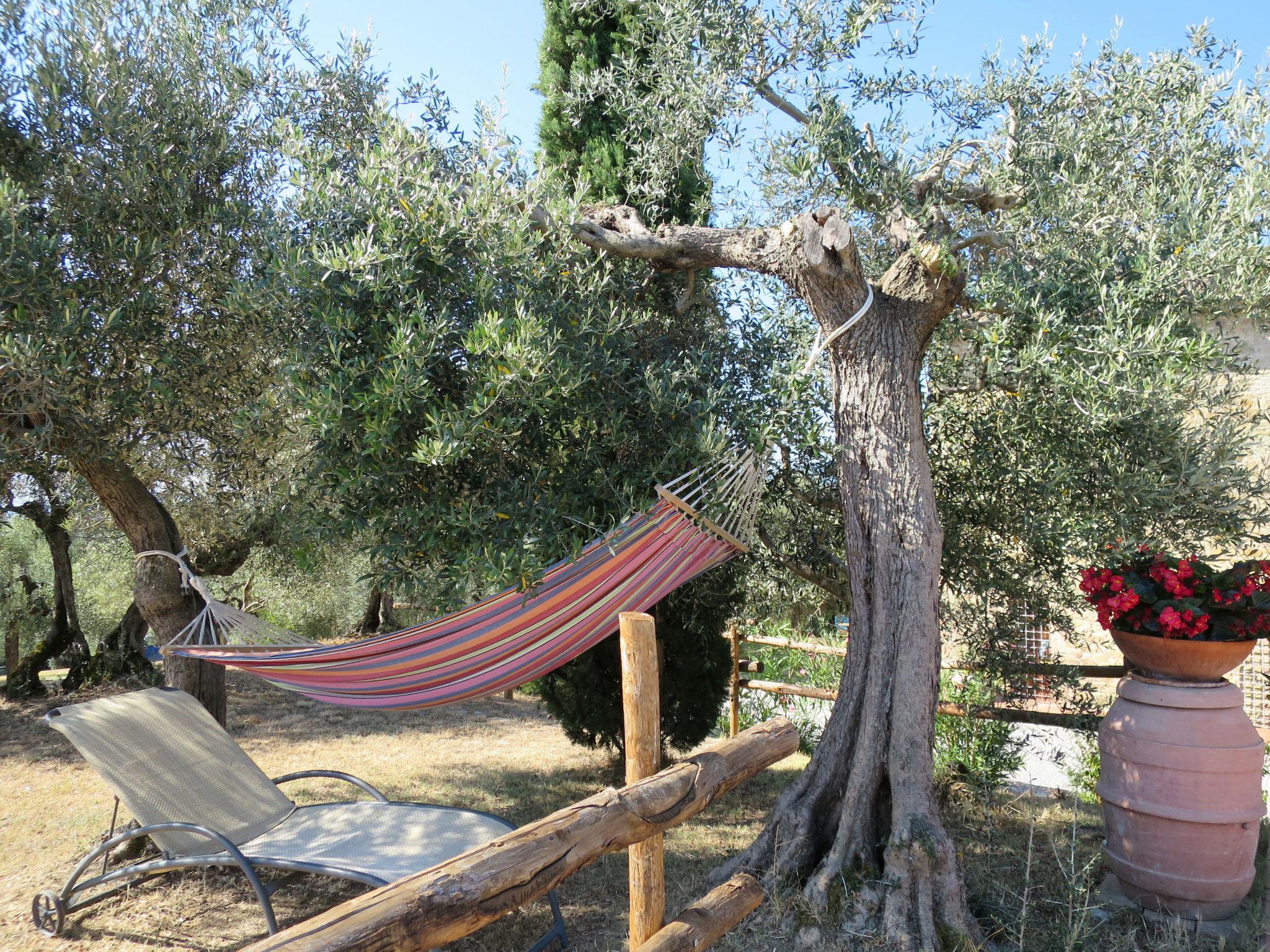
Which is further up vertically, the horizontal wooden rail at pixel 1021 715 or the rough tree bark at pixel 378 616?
the horizontal wooden rail at pixel 1021 715

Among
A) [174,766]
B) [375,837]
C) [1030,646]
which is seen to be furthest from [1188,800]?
[174,766]

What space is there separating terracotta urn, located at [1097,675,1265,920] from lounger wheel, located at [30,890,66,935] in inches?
143

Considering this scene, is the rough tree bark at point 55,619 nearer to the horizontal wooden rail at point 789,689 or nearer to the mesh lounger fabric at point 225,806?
the mesh lounger fabric at point 225,806

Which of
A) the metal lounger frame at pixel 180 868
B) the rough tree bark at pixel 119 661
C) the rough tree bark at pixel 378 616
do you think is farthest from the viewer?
the rough tree bark at pixel 378 616

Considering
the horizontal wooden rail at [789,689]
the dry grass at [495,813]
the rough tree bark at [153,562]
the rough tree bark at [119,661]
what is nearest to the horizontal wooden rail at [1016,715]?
the horizontal wooden rail at [789,689]

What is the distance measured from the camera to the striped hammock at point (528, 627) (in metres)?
2.97

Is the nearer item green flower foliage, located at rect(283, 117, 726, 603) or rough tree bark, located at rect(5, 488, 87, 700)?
green flower foliage, located at rect(283, 117, 726, 603)

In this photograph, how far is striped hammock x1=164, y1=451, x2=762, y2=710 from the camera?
2.97 metres

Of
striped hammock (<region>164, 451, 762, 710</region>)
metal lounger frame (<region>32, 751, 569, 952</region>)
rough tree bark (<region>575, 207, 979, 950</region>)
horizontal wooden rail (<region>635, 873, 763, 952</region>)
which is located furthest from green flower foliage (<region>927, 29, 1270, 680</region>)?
metal lounger frame (<region>32, 751, 569, 952</region>)

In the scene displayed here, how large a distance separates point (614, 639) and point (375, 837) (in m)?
1.77

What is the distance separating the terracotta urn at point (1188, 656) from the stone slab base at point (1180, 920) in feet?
2.53

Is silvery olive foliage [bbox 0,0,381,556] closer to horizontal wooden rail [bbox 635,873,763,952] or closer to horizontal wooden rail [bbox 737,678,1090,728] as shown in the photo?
horizontal wooden rail [bbox 635,873,763,952]

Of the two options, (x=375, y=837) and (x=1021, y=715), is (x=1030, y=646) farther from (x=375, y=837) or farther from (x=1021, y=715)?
(x=375, y=837)

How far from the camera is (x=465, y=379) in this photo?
2893mm
